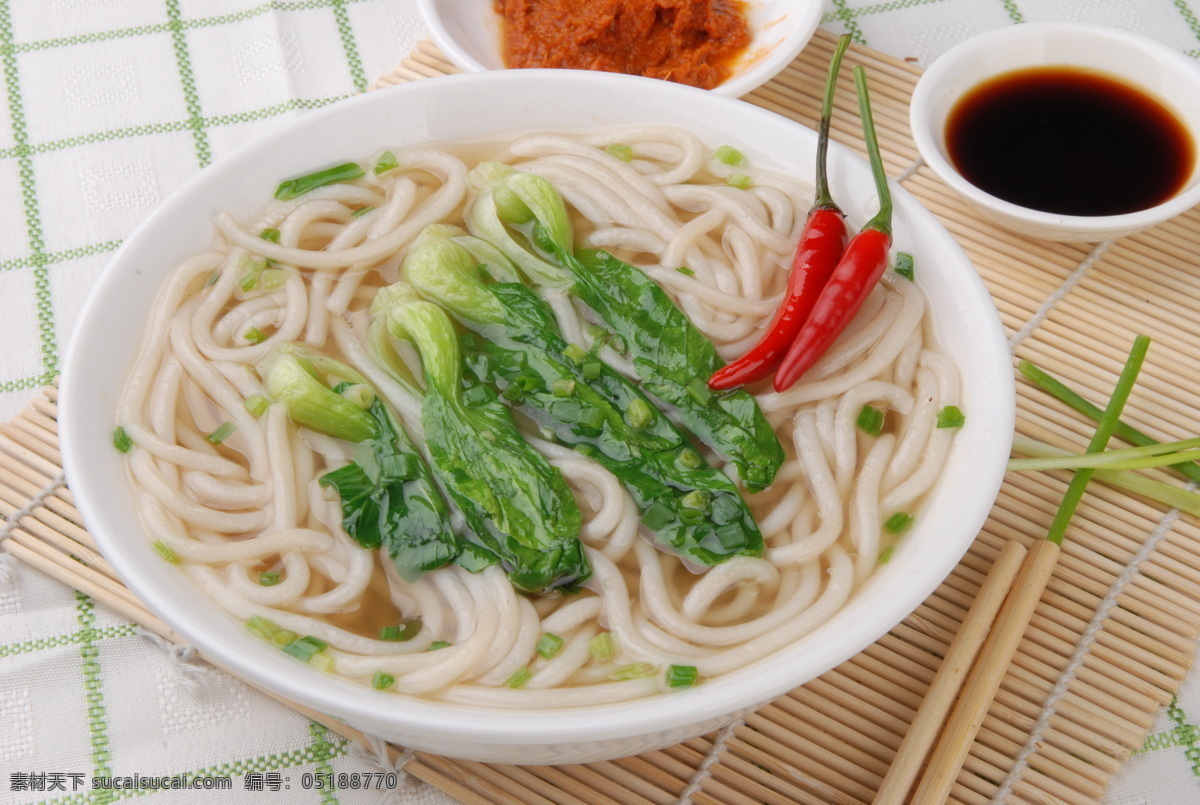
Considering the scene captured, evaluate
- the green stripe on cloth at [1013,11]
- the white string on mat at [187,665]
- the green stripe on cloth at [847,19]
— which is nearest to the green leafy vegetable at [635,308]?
the white string on mat at [187,665]

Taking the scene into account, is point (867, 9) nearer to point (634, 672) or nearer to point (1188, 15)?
point (1188, 15)

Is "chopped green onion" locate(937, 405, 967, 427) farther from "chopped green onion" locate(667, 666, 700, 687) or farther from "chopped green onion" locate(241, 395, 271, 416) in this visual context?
"chopped green onion" locate(241, 395, 271, 416)

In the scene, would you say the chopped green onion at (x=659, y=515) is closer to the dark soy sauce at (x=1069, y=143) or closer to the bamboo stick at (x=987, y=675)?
the bamboo stick at (x=987, y=675)

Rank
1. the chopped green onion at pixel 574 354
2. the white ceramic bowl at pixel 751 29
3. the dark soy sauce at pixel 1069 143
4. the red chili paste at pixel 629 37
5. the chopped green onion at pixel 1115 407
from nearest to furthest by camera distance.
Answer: the chopped green onion at pixel 574 354 < the chopped green onion at pixel 1115 407 < the dark soy sauce at pixel 1069 143 < the white ceramic bowl at pixel 751 29 < the red chili paste at pixel 629 37

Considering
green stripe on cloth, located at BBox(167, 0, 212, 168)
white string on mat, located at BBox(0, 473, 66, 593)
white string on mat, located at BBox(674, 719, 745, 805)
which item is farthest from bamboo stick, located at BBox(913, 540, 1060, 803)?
green stripe on cloth, located at BBox(167, 0, 212, 168)

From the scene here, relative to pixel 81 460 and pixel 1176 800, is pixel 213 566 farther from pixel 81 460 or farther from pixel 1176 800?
pixel 1176 800

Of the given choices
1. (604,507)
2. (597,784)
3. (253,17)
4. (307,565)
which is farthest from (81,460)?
(253,17)

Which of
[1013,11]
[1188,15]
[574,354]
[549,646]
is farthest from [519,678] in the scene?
[1188,15]
